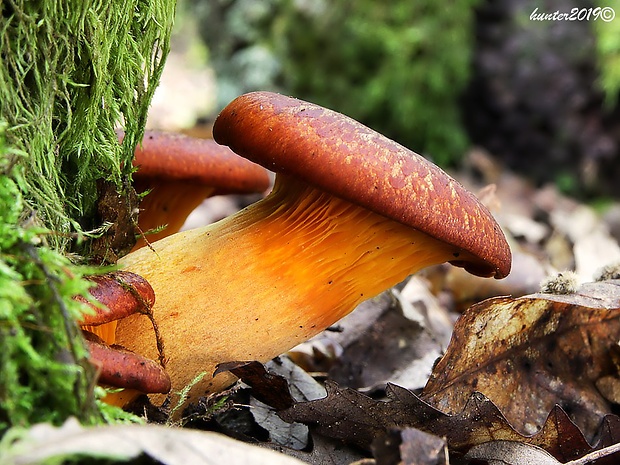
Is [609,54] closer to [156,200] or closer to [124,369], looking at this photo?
[156,200]

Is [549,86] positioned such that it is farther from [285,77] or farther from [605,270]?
[605,270]

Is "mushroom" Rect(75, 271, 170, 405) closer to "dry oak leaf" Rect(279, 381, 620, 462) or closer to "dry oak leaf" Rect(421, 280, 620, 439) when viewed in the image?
"dry oak leaf" Rect(279, 381, 620, 462)

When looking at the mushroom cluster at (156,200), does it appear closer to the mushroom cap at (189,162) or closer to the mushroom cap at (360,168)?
the mushroom cap at (189,162)

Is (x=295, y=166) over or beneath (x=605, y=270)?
over

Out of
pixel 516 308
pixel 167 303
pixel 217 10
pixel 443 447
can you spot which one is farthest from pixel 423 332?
pixel 217 10

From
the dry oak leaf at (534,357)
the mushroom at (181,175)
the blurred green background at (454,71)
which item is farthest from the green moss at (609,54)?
the mushroom at (181,175)
